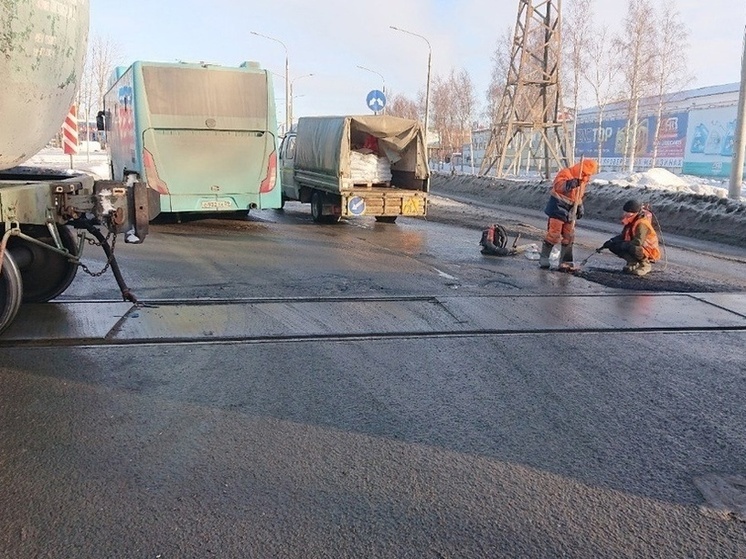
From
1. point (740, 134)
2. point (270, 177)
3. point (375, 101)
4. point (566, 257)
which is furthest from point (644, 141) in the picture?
point (566, 257)

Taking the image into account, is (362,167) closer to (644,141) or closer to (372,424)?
(372,424)

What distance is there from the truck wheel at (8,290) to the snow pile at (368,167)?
987 cm

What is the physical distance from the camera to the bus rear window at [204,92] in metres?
11.9

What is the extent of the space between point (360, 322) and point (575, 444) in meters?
2.82

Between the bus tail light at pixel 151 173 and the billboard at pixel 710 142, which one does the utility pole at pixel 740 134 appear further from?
the billboard at pixel 710 142

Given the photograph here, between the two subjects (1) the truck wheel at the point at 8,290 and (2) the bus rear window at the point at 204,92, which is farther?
(2) the bus rear window at the point at 204,92

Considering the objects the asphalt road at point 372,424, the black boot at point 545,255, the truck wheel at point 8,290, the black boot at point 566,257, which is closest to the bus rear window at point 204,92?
the asphalt road at point 372,424

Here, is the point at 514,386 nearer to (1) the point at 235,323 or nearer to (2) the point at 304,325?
(2) the point at 304,325

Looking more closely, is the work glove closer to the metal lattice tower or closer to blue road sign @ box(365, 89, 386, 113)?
blue road sign @ box(365, 89, 386, 113)

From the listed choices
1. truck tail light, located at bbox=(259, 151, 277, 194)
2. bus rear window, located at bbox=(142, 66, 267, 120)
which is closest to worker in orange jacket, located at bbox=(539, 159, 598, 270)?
truck tail light, located at bbox=(259, 151, 277, 194)

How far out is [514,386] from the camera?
4.66 m

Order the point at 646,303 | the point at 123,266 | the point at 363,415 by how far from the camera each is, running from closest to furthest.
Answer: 1. the point at 363,415
2. the point at 646,303
3. the point at 123,266

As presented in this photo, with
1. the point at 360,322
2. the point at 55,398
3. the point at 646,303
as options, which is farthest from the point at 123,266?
the point at 646,303

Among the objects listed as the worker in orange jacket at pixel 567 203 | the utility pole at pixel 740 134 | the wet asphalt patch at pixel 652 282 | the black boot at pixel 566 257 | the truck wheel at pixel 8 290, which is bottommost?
the wet asphalt patch at pixel 652 282
